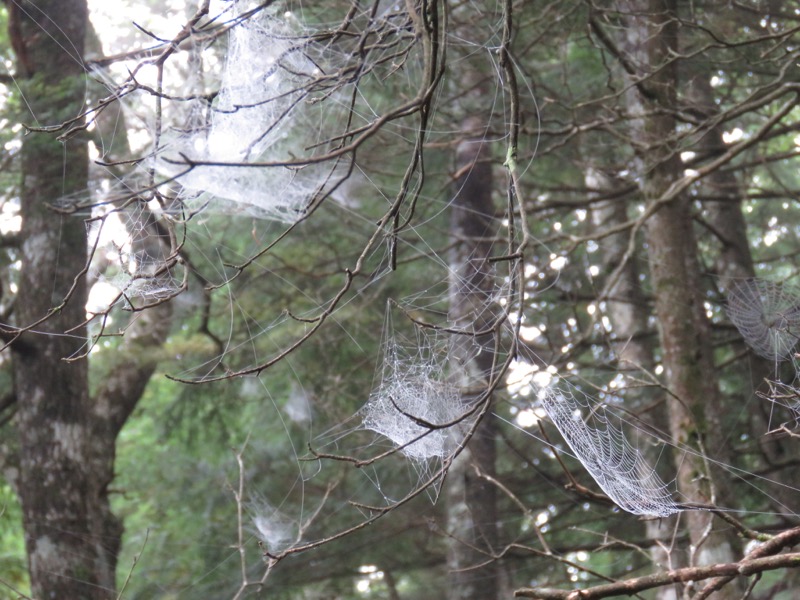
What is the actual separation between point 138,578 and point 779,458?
5.36 metres

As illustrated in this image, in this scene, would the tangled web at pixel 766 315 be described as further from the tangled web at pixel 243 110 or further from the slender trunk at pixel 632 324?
the tangled web at pixel 243 110

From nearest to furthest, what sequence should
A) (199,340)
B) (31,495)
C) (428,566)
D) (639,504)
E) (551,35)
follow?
(639,504) < (31,495) < (551,35) < (199,340) < (428,566)

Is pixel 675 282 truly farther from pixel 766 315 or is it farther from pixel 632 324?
pixel 632 324

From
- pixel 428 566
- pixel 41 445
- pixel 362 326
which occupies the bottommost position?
pixel 428 566

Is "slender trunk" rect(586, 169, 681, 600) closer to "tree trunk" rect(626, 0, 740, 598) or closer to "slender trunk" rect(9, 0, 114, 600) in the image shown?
"tree trunk" rect(626, 0, 740, 598)

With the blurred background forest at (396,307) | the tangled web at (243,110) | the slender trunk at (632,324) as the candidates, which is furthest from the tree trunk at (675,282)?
the tangled web at (243,110)

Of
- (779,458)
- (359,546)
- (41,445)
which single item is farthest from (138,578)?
(779,458)

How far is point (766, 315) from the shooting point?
5340mm

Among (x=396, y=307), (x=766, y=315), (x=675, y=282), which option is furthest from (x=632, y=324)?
(x=396, y=307)

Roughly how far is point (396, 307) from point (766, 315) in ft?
9.76

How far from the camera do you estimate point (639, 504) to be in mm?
3027

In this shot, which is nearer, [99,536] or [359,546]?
[99,536]

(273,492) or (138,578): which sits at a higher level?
(273,492)

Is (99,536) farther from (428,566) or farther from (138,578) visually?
(428,566)
